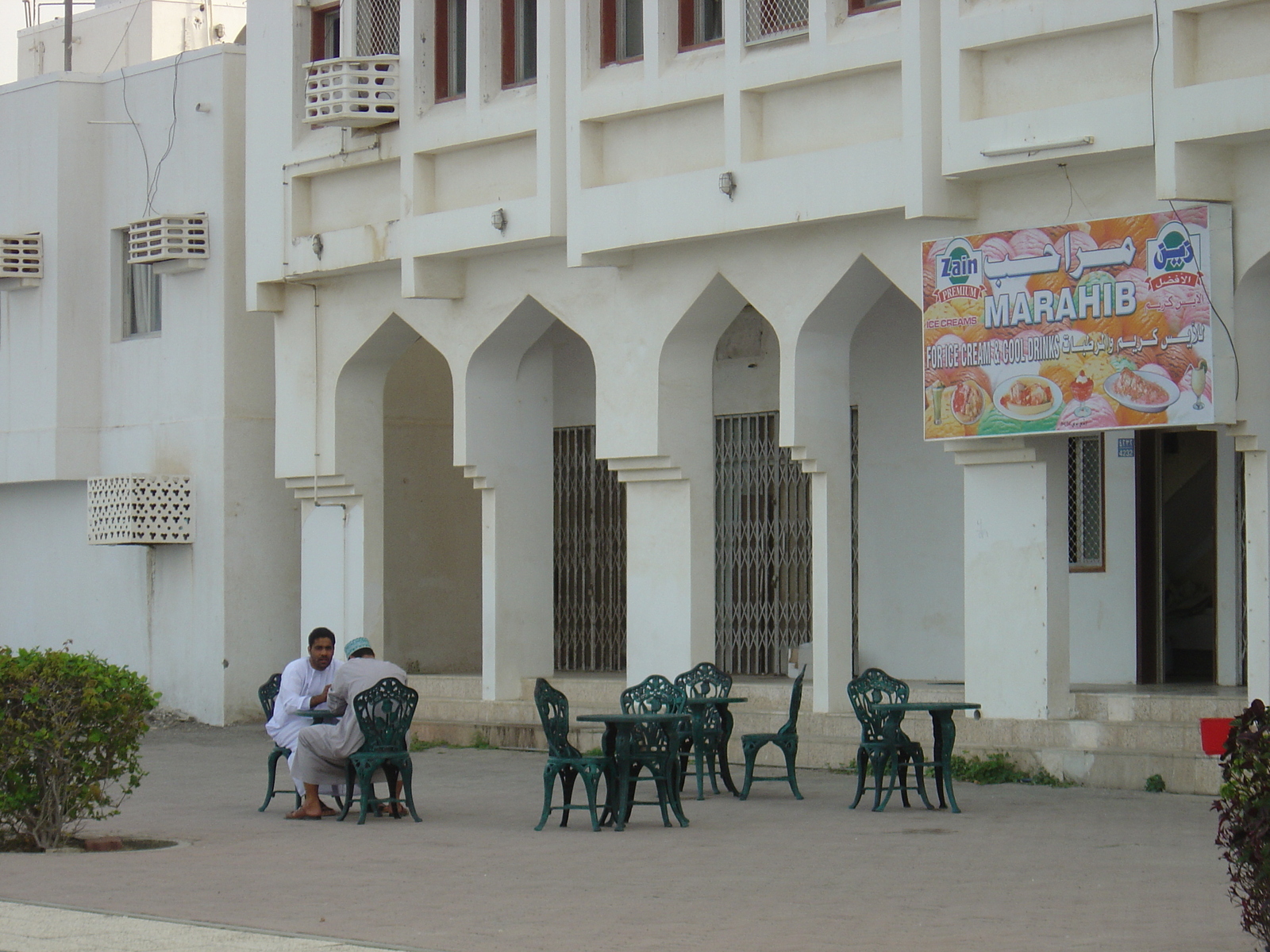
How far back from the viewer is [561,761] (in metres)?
11.2

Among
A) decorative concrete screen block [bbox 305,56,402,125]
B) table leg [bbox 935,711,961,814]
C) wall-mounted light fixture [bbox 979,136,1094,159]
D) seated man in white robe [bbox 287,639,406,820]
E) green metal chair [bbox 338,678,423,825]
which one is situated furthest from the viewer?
decorative concrete screen block [bbox 305,56,402,125]

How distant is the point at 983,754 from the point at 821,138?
450 cm

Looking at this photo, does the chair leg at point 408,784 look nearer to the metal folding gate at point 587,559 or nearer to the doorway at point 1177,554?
the doorway at point 1177,554

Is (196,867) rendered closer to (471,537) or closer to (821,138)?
(821,138)

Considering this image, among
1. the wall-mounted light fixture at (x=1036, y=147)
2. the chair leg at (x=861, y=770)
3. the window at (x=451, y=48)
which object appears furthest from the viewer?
the window at (x=451, y=48)

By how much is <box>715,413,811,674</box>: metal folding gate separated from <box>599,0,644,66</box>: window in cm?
360

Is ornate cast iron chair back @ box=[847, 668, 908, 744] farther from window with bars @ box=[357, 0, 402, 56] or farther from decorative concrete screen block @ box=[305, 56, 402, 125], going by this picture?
window with bars @ box=[357, 0, 402, 56]

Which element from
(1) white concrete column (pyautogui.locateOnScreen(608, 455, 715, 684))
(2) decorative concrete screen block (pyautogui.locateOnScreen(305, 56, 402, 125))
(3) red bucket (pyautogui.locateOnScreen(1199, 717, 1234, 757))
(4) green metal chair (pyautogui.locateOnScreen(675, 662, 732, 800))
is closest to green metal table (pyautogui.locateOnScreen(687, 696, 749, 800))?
(4) green metal chair (pyautogui.locateOnScreen(675, 662, 732, 800))

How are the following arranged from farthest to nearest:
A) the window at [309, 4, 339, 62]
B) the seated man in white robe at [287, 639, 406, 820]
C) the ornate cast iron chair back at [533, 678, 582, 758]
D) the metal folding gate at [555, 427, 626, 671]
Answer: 1. the metal folding gate at [555, 427, 626, 671]
2. the window at [309, 4, 339, 62]
3. the seated man in white robe at [287, 639, 406, 820]
4. the ornate cast iron chair back at [533, 678, 582, 758]

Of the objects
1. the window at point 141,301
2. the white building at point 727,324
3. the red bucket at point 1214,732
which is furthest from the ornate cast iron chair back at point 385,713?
the window at point 141,301

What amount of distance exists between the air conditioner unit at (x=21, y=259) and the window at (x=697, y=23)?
862cm

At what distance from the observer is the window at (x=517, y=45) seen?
1662cm

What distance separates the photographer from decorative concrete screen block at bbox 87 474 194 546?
759 inches

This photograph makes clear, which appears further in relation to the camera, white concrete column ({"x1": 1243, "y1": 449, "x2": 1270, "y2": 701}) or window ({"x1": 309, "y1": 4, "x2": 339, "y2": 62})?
window ({"x1": 309, "y1": 4, "x2": 339, "y2": 62})
